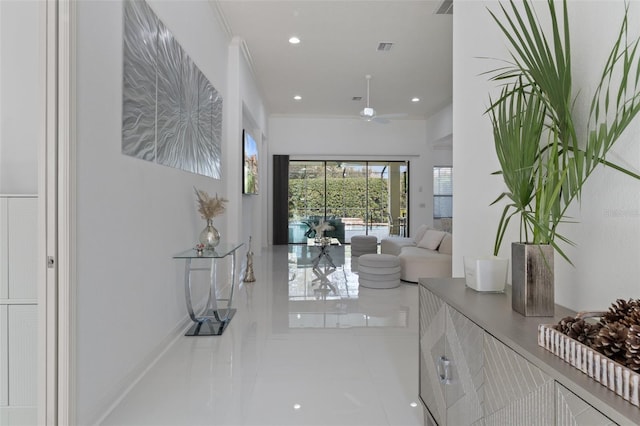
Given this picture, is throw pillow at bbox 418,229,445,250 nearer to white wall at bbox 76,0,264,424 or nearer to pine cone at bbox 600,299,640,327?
white wall at bbox 76,0,264,424

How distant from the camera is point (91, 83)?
1.89 metres

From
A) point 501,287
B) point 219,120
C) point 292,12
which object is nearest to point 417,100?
point 292,12

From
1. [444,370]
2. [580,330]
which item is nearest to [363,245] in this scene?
[444,370]

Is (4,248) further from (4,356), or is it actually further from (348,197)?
(348,197)

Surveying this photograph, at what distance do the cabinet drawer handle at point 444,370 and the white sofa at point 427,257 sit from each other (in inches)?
141

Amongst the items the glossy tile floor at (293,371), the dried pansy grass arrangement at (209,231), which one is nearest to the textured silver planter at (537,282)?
the glossy tile floor at (293,371)

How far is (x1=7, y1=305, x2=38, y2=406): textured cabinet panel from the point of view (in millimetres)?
1781

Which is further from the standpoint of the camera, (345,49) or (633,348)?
(345,49)

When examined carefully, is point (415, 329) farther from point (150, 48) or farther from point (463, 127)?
point (150, 48)

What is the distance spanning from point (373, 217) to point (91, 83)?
870 cm

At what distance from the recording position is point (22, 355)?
1800mm

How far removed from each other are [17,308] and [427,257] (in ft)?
14.9

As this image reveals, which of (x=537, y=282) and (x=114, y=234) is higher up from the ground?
(x=114, y=234)

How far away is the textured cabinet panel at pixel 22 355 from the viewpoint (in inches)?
70.1
